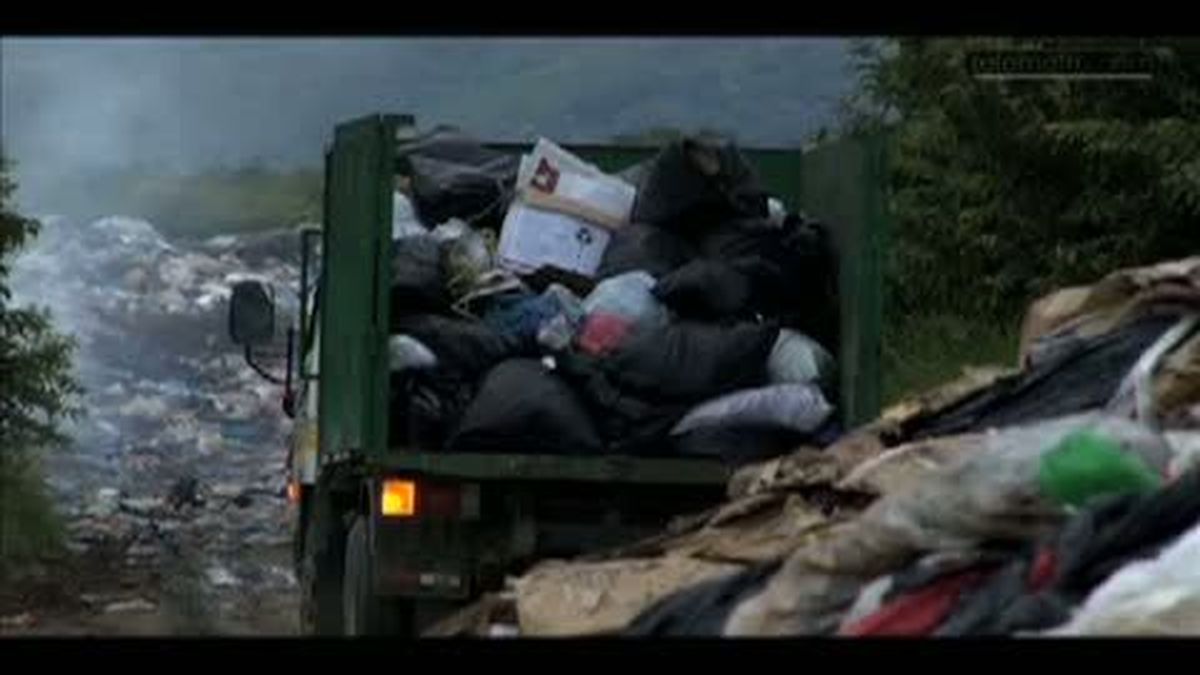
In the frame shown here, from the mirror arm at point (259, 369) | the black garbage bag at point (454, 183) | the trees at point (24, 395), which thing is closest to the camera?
the black garbage bag at point (454, 183)

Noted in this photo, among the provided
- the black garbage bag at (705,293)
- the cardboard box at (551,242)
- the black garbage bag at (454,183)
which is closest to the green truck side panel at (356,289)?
the black garbage bag at (454,183)

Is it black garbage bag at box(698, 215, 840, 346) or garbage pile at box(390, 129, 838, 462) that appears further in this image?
black garbage bag at box(698, 215, 840, 346)

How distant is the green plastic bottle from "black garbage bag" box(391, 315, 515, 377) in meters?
3.96

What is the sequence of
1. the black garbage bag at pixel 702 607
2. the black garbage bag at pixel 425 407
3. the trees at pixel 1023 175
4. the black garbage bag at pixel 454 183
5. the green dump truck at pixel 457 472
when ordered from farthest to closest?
the trees at pixel 1023 175 < the black garbage bag at pixel 454 183 < the black garbage bag at pixel 425 407 < the green dump truck at pixel 457 472 < the black garbage bag at pixel 702 607

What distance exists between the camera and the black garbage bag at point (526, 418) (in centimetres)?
859

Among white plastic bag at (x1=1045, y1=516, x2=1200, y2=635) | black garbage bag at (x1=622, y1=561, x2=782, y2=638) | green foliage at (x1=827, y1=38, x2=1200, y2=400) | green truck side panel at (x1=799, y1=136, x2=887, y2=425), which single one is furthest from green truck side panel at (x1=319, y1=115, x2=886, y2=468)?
white plastic bag at (x1=1045, y1=516, x2=1200, y2=635)

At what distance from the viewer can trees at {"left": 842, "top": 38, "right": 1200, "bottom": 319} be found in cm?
1430

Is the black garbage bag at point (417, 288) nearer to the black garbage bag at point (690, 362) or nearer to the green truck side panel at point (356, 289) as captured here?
the green truck side panel at point (356, 289)

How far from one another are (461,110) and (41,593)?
5274 millimetres

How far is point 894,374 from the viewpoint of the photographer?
547 inches

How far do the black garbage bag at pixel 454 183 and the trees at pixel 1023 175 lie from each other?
3.86 metres

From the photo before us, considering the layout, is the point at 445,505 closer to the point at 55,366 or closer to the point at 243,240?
the point at 55,366

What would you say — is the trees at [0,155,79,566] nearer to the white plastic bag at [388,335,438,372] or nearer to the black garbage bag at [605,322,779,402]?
the white plastic bag at [388,335,438,372]

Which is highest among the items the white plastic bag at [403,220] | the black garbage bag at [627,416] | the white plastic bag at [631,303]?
the white plastic bag at [403,220]
